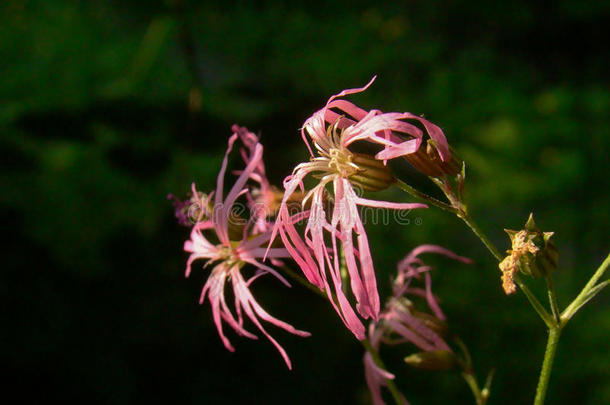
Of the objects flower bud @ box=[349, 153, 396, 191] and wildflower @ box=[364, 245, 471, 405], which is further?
wildflower @ box=[364, 245, 471, 405]

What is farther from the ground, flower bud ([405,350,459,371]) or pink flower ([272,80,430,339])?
pink flower ([272,80,430,339])

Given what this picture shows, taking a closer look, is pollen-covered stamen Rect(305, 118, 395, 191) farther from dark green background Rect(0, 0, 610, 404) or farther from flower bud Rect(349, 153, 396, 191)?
dark green background Rect(0, 0, 610, 404)

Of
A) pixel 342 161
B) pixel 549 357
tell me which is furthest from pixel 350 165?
pixel 549 357

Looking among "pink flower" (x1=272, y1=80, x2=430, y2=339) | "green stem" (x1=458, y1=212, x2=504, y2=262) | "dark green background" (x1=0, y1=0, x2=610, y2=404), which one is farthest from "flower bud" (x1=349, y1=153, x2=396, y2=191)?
"dark green background" (x1=0, y1=0, x2=610, y2=404)

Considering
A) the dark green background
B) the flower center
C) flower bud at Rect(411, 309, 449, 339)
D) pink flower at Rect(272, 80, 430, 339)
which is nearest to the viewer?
pink flower at Rect(272, 80, 430, 339)

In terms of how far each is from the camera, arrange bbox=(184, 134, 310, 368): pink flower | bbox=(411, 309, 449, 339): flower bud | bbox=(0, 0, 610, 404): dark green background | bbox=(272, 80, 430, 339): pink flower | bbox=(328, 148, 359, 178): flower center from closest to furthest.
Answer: bbox=(272, 80, 430, 339): pink flower, bbox=(328, 148, 359, 178): flower center, bbox=(184, 134, 310, 368): pink flower, bbox=(411, 309, 449, 339): flower bud, bbox=(0, 0, 610, 404): dark green background

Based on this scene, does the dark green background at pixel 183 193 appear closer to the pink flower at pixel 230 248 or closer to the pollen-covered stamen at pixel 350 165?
the pink flower at pixel 230 248

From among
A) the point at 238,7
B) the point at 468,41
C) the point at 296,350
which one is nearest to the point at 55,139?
the point at 296,350
